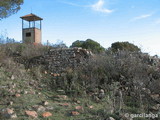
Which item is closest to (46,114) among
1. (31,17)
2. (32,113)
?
(32,113)

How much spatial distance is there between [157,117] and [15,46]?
6593mm

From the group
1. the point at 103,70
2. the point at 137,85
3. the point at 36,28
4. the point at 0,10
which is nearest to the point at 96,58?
the point at 103,70

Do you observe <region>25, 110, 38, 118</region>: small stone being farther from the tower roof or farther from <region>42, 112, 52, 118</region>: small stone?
the tower roof

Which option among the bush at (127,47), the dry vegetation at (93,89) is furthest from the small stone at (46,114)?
the bush at (127,47)

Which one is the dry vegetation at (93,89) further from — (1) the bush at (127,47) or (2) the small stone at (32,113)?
(1) the bush at (127,47)

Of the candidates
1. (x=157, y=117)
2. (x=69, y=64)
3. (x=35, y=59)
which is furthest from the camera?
(x=35, y=59)

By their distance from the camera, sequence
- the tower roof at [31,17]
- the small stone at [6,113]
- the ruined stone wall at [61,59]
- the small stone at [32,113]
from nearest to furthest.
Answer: the small stone at [6,113] → the small stone at [32,113] → the ruined stone wall at [61,59] → the tower roof at [31,17]

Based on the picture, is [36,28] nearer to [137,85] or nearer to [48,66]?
[48,66]

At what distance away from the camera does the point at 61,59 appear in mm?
6289

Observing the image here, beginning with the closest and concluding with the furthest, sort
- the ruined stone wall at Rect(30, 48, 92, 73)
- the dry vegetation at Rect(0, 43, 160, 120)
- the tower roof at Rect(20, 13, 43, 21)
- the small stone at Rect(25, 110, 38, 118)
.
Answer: the small stone at Rect(25, 110, 38, 118), the dry vegetation at Rect(0, 43, 160, 120), the ruined stone wall at Rect(30, 48, 92, 73), the tower roof at Rect(20, 13, 43, 21)

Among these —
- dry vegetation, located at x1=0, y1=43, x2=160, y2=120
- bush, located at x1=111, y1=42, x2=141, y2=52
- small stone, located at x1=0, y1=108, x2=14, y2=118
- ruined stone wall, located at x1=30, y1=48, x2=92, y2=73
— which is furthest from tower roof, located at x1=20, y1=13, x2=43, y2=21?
small stone, located at x1=0, y1=108, x2=14, y2=118

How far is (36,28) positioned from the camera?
15.1 metres

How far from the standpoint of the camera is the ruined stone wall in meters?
6.05

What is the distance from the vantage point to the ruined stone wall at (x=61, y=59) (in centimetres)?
605
